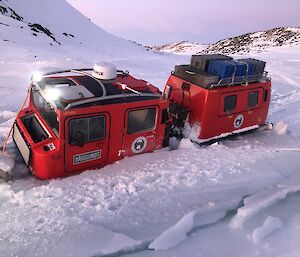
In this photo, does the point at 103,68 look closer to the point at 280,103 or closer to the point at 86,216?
the point at 86,216

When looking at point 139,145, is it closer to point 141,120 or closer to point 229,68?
point 141,120

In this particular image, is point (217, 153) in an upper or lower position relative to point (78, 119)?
lower

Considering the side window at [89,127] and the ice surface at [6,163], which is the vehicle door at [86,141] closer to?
the side window at [89,127]

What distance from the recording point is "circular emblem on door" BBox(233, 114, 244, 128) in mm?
9404

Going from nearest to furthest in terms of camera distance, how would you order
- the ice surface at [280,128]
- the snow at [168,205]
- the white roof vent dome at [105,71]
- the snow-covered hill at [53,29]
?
the snow at [168,205]
the white roof vent dome at [105,71]
the ice surface at [280,128]
the snow-covered hill at [53,29]

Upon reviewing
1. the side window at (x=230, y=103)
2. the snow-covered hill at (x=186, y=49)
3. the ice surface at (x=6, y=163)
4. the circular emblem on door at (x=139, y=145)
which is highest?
the side window at (x=230, y=103)

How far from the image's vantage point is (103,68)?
7.45 m

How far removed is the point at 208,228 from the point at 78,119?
3.16m

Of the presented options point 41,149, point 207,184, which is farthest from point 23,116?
point 207,184

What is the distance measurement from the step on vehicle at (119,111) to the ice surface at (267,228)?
3.07 metres

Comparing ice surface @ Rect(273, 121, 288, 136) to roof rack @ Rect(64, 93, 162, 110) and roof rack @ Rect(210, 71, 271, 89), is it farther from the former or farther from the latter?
roof rack @ Rect(64, 93, 162, 110)

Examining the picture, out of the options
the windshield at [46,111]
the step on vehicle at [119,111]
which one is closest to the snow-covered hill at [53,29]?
the windshield at [46,111]

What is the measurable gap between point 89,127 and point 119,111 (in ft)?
2.31

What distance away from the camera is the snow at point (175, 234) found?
18.4 feet
